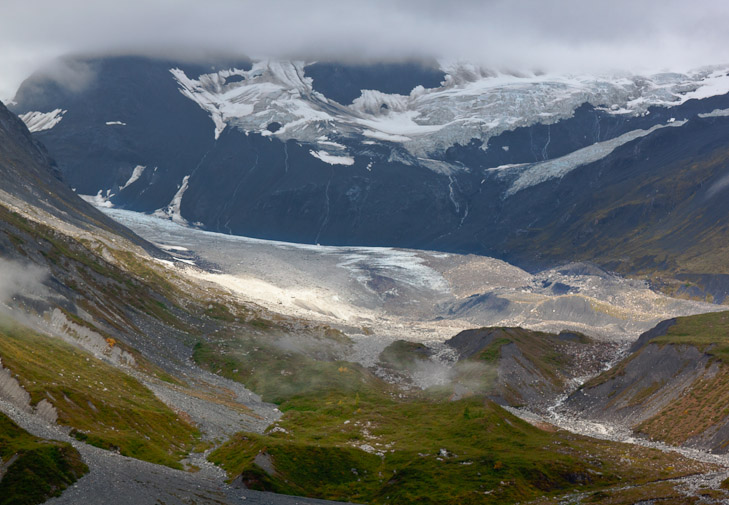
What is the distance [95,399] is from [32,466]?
2412cm

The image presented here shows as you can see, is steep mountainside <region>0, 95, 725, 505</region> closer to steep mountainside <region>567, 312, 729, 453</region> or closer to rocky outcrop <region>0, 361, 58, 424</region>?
rocky outcrop <region>0, 361, 58, 424</region>

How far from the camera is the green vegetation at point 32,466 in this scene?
53.8m

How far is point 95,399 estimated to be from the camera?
80125 millimetres

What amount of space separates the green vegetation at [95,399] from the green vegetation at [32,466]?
8142 mm

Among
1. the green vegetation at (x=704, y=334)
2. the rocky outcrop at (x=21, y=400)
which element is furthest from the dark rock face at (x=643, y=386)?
the rocky outcrop at (x=21, y=400)

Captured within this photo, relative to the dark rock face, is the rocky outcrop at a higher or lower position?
higher

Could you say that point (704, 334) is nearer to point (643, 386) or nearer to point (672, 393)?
point (643, 386)

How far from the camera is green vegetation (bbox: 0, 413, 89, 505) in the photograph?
5384 cm

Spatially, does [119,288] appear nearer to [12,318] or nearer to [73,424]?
[12,318]

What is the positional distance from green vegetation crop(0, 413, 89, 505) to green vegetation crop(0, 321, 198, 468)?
8.14 m

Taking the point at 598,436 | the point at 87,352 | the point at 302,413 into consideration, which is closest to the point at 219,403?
the point at 302,413

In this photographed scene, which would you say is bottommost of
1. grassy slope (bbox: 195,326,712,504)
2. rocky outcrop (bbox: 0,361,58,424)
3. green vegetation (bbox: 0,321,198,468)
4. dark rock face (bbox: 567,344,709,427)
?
dark rock face (bbox: 567,344,709,427)

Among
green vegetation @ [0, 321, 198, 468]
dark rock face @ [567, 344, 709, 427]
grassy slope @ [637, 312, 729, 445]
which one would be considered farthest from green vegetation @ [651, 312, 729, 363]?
green vegetation @ [0, 321, 198, 468]

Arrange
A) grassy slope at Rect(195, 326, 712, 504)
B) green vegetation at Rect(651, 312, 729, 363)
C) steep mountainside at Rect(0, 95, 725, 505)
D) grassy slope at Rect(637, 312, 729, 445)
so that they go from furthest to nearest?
green vegetation at Rect(651, 312, 729, 363)
grassy slope at Rect(637, 312, 729, 445)
grassy slope at Rect(195, 326, 712, 504)
steep mountainside at Rect(0, 95, 725, 505)
